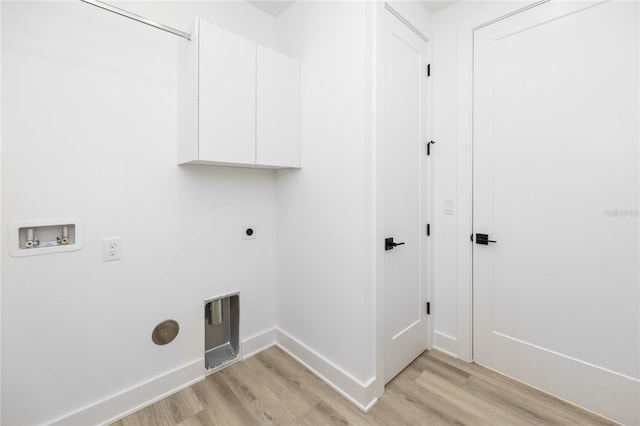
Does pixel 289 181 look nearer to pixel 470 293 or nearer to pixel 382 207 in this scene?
pixel 382 207

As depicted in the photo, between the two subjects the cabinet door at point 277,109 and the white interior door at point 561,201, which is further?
the cabinet door at point 277,109

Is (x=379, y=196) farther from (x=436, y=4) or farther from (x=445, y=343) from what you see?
(x=436, y=4)

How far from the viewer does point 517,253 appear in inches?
72.4

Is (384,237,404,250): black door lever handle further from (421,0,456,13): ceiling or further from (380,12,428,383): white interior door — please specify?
(421,0,456,13): ceiling

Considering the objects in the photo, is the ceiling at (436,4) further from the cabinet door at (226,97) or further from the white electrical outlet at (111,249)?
the white electrical outlet at (111,249)

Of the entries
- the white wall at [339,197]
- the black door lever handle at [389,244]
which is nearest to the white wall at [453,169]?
the white wall at [339,197]

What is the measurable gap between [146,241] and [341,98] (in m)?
1.46

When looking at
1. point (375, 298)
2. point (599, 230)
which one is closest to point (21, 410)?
point (375, 298)

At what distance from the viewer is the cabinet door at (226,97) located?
1574mm

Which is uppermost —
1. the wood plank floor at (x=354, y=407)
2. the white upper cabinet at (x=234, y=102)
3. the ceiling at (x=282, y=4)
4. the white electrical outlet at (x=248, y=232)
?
the ceiling at (x=282, y=4)

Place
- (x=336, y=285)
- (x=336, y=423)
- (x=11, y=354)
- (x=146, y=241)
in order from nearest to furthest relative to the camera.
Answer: (x=11, y=354)
(x=336, y=423)
(x=146, y=241)
(x=336, y=285)

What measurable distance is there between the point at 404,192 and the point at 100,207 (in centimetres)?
185

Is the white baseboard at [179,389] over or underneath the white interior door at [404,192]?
underneath

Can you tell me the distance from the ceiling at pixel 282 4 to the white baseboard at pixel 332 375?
8.22ft
